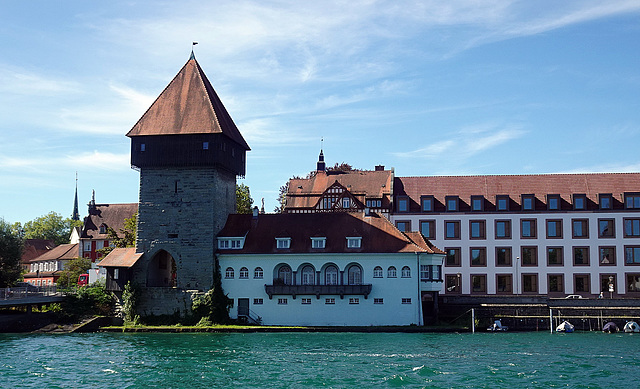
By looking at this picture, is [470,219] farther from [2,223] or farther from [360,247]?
[2,223]

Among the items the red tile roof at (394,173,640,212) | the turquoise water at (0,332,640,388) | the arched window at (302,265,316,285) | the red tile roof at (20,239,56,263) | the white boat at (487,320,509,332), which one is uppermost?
the red tile roof at (394,173,640,212)

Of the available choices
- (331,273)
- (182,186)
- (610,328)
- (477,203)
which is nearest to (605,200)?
(477,203)

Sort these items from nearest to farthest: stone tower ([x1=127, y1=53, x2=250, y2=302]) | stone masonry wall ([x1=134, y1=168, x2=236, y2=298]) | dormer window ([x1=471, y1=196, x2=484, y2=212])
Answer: stone masonry wall ([x1=134, y1=168, x2=236, y2=298]) → stone tower ([x1=127, y1=53, x2=250, y2=302]) → dormer window ([x1=471, y1=196, x2=484, y2=212])

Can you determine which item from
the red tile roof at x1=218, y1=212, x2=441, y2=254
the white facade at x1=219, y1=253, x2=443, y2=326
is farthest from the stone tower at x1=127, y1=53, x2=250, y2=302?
the white facade at x1=219, y1=253, x2=443, y2=326

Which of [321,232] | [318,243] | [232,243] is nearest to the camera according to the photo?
[318,243]

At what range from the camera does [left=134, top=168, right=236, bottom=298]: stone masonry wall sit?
60.0 metres

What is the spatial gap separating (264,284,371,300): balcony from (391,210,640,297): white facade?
1689cm

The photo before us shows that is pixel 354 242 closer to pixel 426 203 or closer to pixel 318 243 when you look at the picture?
pixel 318 243

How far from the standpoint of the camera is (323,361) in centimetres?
3991

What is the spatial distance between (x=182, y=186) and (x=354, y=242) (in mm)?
14269

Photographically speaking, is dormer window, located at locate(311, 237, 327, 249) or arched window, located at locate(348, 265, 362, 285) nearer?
arched window, located at locate(348, 265, 362, 285)

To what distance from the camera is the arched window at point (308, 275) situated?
195 ft

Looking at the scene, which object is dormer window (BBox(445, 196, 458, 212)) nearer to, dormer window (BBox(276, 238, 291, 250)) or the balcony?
the balcony

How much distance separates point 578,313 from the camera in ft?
188
